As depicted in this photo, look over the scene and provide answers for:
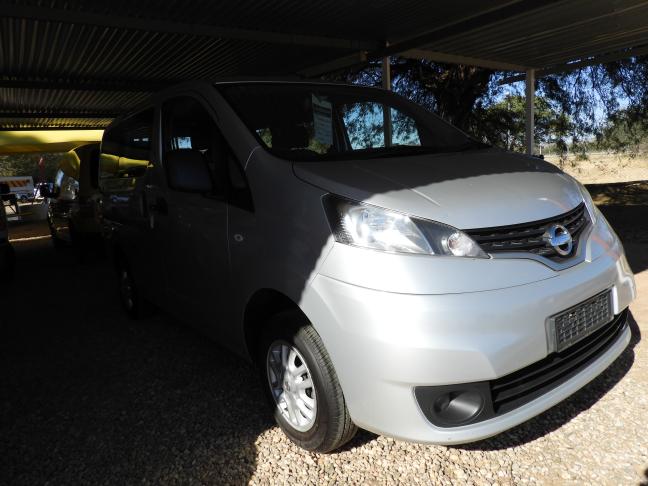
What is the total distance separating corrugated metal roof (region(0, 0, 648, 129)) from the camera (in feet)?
18.6

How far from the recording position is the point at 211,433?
2.60m

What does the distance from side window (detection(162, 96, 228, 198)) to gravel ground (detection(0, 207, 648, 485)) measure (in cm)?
128

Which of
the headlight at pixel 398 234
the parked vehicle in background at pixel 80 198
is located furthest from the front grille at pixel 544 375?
the parked vehicle in background at pixel 80 198

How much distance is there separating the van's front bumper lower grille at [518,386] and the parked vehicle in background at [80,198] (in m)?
6.49

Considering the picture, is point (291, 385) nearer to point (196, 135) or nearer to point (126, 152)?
point (196, 135)

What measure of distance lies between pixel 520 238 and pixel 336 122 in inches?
63.0

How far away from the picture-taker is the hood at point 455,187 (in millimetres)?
2002

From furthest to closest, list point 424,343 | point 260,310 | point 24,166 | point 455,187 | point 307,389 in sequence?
point 24,166
point 260,310
point 307,389
point 455,187
point 424,343

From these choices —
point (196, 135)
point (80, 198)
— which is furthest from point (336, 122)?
point (80, 198)

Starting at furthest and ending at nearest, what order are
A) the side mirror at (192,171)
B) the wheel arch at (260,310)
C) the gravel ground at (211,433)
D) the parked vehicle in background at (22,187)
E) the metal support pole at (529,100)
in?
the parked vehicle in background at (22,187) < the metal support pole at (529,100) < the side mirror at (192,171) < the wheel arch at (260,310) < the gravel ground at (211,433)

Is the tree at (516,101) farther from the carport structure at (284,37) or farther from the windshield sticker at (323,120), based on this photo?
the windshield sticker at (323,120)

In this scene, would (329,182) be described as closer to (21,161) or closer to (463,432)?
(463,432)

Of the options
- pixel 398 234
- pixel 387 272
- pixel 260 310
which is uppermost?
pixel 398 234

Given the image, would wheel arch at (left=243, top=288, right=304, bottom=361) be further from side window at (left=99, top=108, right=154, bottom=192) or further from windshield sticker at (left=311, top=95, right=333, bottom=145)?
side window at (left=99, top=108, right=154, bottom=192)
